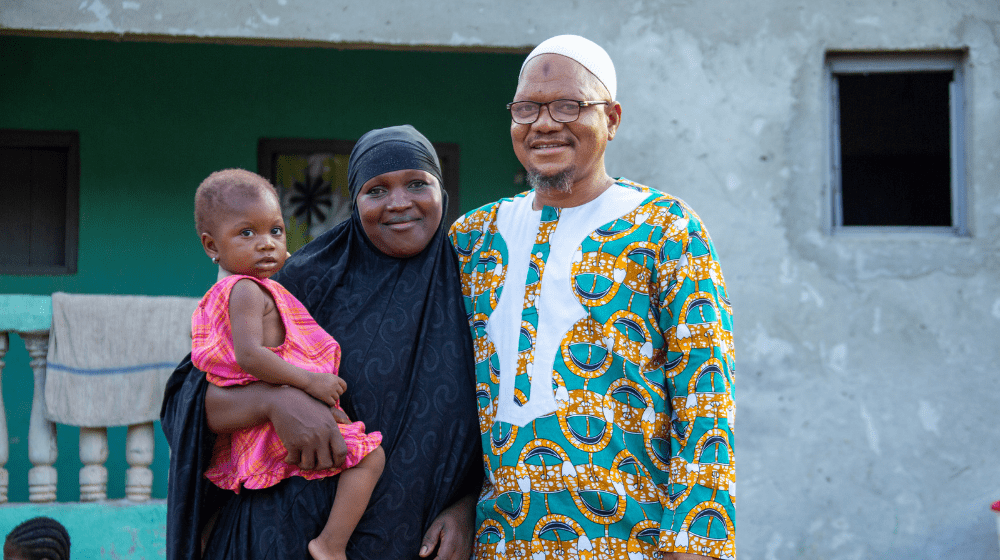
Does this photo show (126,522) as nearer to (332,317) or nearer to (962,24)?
(332,317)

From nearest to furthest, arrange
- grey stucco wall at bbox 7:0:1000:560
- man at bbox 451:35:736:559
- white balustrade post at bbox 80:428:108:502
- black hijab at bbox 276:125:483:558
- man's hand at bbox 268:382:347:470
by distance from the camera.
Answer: man at bbox 451:35:736:559 < man's hand at bbox 268:382:347:470 < black hijab at bbox 276:125:483:558 < white balustrade post at bbox 80:428:108:502 < grey stucco wall at bbox 7:0:1000:560

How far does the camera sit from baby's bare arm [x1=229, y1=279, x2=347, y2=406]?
1762 mm

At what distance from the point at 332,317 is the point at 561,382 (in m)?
0.61

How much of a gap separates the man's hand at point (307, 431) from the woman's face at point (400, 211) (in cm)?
43

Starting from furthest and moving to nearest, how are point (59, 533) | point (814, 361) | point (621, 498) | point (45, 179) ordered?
1. point (45, 179)
2. point (814, 361)
3. point (59, 533)
4. point (621, 498)

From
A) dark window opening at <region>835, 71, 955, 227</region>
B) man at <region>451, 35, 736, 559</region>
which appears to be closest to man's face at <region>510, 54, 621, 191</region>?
man at <region>451, 35, 736, 559</region>

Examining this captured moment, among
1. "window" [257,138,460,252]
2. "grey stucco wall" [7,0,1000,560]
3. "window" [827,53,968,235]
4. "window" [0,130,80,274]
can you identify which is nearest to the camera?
"grey stucco wall" [7,0,1000,560]

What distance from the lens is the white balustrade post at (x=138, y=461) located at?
11.7ft

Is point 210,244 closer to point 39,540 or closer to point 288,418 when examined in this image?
point 288,418

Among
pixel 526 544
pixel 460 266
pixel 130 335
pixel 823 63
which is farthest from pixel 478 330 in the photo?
pixel 823 63

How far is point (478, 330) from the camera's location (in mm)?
1923

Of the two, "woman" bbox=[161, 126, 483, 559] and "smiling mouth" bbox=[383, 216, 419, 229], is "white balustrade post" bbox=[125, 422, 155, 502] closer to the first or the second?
"woman" bbox=[161, 126, 483, 559]

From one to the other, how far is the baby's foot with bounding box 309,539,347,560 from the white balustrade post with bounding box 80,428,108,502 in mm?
2228

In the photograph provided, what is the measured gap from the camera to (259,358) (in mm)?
1762
